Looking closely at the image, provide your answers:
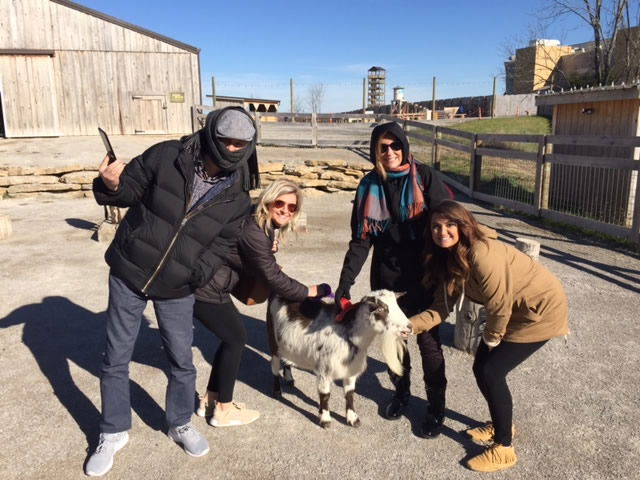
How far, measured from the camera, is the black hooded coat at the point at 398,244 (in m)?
3.30

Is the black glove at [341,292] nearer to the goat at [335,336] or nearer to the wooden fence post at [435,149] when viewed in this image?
the goat at [335,336]

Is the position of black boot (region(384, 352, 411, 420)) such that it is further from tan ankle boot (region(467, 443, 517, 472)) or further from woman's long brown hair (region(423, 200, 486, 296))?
woman's long brown hair (region(423, 200, 486, 296))

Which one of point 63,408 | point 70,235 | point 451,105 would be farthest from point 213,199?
point 451,105

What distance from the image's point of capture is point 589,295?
19.7ft

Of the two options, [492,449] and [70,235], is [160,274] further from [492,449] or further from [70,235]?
[70,235]

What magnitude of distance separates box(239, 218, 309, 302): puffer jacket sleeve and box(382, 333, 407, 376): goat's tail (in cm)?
66

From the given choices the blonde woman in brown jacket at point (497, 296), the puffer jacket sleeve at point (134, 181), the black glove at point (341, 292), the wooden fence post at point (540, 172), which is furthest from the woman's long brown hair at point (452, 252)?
the wooden fence post at point (540, 172)

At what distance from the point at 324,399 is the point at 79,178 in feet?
38.1

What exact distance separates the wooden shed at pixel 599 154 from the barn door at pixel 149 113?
13.8 meters

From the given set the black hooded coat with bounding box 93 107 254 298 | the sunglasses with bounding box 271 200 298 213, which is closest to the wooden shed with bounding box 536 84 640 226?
the sunglasses with bounding box 271 200 298 213

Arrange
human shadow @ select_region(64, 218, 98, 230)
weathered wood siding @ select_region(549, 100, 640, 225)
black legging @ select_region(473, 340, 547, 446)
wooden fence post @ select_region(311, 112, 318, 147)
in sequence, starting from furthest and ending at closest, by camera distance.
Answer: wooden fence post @ select_region(311, 112, 318, 147)
human shadow @ select_region(64, 218, 98, 230)
weathered wood siding @ select_region(549, 100, 640, 225)
black legging @ select_region(473, 340, 547, 446)

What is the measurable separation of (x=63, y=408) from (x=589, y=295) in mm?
5571

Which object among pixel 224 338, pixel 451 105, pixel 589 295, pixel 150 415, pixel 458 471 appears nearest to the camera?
pixel 458 471

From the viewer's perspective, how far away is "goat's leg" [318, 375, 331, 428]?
3453 millimetres
